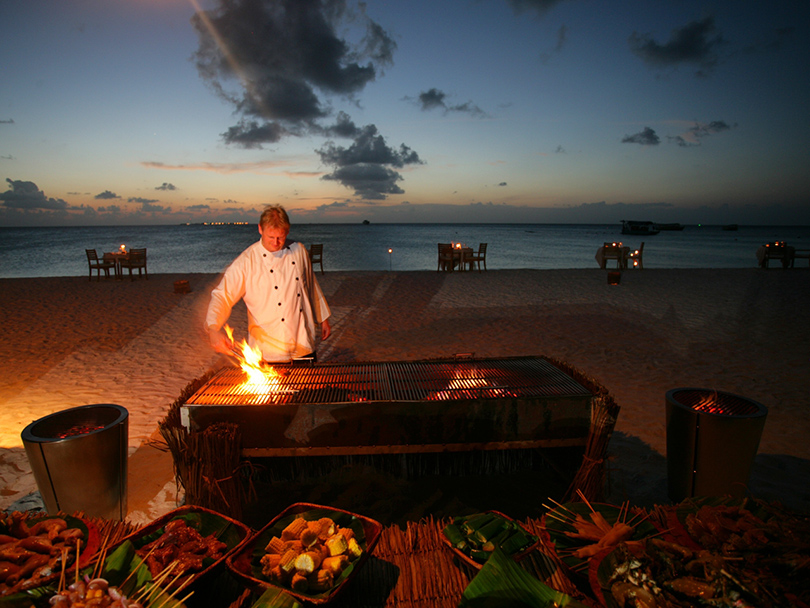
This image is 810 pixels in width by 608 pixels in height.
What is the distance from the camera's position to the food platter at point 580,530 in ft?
4.89

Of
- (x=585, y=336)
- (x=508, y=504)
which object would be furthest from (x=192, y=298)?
(x=508, y=504)

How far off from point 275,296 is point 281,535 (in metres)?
2.28

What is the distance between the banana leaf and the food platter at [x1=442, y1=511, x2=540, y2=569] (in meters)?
0.25

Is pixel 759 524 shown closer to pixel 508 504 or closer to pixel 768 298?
pixel 508 504

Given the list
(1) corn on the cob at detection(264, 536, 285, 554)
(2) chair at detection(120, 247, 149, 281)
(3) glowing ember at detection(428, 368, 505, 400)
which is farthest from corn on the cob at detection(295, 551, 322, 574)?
(2) chair at detection(120, 247, 149, 281)

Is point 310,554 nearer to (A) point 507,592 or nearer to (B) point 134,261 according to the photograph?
(A) point 507,592

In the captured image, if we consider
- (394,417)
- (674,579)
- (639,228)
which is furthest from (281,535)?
(639,228)

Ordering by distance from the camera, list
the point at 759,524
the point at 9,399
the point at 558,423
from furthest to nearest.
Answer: the point at 9,399 → the point at 558,423 → the point at 759,524

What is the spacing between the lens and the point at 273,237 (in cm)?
338

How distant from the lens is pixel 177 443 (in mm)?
2385

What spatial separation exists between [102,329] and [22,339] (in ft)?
4.14

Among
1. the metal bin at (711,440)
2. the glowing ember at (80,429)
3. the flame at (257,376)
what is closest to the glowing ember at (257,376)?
the flame at (257,376)

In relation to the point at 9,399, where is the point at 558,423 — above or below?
above

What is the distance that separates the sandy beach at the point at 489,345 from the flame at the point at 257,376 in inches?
57.1
